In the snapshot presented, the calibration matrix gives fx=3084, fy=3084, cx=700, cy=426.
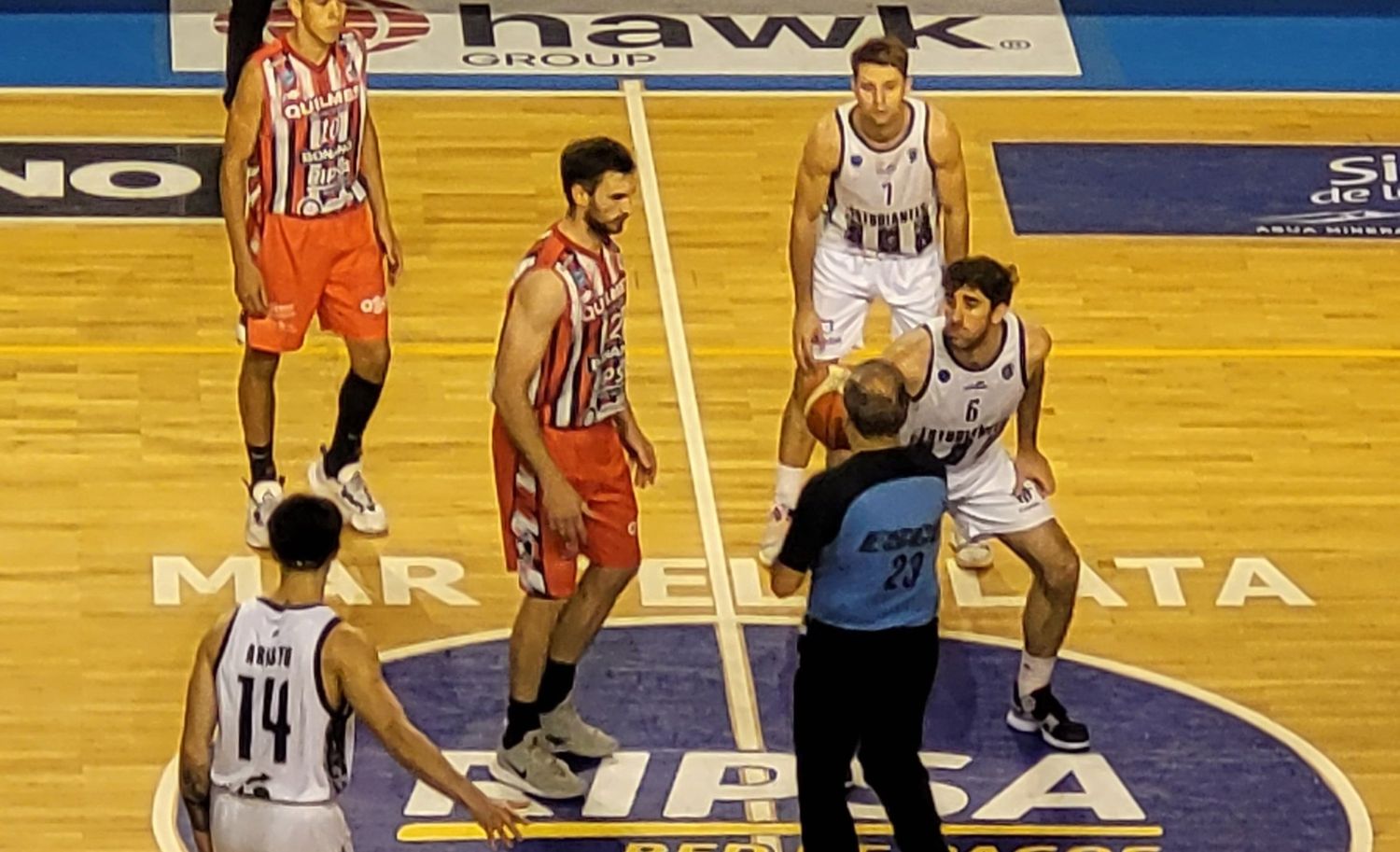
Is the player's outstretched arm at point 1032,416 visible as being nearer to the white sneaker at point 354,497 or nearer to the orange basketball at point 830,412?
the orange basketball at point 830,412

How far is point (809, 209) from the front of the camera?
10.2 meters

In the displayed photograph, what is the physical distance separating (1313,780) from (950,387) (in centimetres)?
178

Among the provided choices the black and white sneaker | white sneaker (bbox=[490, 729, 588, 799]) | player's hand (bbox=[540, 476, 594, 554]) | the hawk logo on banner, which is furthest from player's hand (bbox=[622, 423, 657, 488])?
the hawk logo on banner

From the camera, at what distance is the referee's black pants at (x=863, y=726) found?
321 inches

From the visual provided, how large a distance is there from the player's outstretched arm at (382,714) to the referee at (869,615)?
124cm

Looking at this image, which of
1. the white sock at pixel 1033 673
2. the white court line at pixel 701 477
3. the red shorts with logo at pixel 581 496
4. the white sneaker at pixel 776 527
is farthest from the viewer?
the white sneaker at pixel 776 527

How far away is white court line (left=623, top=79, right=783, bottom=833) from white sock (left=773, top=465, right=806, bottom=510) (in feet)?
1.04

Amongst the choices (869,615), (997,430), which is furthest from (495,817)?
(997,430)

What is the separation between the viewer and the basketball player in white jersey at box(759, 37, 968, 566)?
33.1 feet

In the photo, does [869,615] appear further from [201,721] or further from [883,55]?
[883,55]

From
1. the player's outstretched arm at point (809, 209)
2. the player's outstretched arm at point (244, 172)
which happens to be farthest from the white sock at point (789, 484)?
the player's outstretched arm at point (244, 172)

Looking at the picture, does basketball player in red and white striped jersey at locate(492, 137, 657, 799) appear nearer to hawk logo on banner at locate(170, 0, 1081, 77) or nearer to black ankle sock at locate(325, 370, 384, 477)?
black ankle sock at locate(325, 370, 384, 477)

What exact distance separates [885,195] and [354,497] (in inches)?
86.7

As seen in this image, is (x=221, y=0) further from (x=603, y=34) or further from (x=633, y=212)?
(x=633, y=212)
